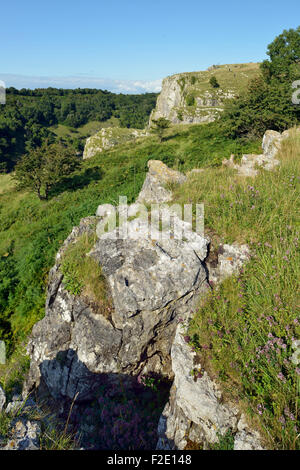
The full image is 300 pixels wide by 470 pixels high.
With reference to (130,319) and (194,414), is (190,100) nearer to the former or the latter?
(130,319)

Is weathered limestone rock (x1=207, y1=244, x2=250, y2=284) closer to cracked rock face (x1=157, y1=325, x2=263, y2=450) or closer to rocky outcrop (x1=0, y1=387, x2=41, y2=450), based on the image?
cracked rock face (x1=157, y1=325, x2=263, y2=450)

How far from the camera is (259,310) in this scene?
3.55 metres

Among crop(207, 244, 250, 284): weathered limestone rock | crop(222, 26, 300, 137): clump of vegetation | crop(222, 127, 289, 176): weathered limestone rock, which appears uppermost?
crop(222, 26, 300, 137): clump of vegetation

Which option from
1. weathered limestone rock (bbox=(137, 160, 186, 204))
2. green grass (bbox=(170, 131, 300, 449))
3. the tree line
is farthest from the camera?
the tree line

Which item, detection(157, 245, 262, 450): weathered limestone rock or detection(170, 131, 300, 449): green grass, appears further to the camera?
detection(157, 245, 262, 450): weathered limestone rock

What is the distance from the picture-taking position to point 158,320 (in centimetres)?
441

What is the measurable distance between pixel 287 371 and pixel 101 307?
3304 mm

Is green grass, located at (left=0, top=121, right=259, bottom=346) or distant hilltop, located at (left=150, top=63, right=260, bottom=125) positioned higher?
distant hilltop, located at (left=150, top=63, right=260, bottom=125)

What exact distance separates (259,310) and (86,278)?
3395mm

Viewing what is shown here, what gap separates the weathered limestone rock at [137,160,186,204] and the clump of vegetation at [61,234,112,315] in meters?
2.57

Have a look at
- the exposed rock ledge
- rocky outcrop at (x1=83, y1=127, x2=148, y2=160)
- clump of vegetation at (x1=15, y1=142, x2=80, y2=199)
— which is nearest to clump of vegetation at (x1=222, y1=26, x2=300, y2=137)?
the exposed rock ledge

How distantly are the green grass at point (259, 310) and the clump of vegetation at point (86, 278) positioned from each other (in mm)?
1883

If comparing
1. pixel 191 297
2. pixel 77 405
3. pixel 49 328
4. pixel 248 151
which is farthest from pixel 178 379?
pixel 248 151

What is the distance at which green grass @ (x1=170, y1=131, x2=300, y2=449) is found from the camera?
2.71 m
